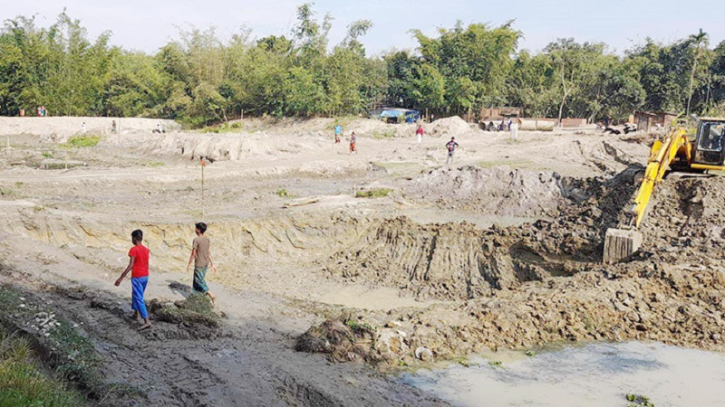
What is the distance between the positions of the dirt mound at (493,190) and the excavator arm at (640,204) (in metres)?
5.35

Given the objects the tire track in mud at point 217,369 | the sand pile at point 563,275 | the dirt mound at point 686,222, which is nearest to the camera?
the tire track in mud at point 217,369

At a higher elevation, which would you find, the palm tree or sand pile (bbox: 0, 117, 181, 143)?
the palm tree

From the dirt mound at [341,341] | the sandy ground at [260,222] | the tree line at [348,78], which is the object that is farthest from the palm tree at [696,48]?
the dirt mound at [341,341]

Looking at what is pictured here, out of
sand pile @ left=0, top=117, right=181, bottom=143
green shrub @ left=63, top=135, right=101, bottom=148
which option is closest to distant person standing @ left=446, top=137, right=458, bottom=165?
green shrub @ left=63, top=135, right=101, bottom=148

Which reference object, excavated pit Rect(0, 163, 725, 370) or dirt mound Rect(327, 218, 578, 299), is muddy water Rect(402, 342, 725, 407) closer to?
excavated pit Rect(0, 163, 725, 370)

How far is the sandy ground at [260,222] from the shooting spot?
23.1 ft

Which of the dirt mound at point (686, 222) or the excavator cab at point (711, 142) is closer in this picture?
the dirt mound at point (686, 222)

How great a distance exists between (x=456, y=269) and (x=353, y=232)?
3.58 metres

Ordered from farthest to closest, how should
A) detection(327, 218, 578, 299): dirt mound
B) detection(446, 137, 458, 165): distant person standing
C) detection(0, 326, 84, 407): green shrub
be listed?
detection(446, 137, 458, 165): distant person standing
detection(327, 218, 578, 299): dirt mound
detection(0, 326, 84, 407): green shrub

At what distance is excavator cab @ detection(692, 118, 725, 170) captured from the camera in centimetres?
1529

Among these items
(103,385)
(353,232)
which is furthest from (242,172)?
(103,385)

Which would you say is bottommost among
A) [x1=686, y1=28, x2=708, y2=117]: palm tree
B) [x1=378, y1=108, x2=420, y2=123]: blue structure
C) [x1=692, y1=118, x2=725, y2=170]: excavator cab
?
[x1=692, y1=118, x2=725, y2=170]: excavator cab

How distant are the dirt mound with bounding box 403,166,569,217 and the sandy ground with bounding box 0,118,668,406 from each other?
2.5 inches

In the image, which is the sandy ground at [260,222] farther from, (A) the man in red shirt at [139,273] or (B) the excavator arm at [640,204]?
(B) the excavator arm at [640,204]
